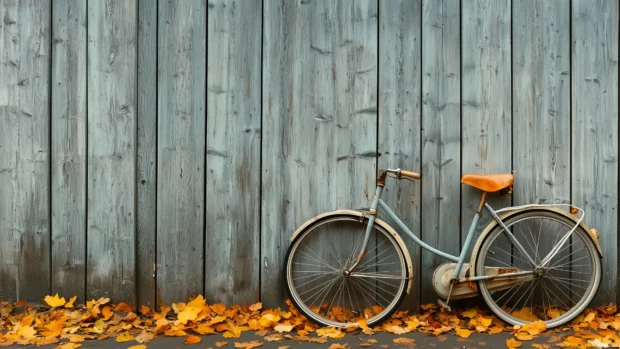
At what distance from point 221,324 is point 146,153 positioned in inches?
47.3

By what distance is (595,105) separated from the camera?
15.4 ft

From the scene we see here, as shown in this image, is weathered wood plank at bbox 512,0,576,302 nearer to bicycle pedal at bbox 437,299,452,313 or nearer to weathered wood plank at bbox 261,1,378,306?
bicycle pedal at bbox 437,299,452,313

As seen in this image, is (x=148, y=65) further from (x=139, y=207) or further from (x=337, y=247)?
(x=337, y=247)

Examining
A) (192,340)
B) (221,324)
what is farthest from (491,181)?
(192,340)

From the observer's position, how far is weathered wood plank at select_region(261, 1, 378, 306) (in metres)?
4.68

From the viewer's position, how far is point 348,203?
4723 millimetres

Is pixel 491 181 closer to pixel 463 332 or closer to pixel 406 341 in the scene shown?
pixel 463 332

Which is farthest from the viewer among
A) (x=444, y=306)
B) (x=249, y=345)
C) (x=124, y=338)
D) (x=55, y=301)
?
(x=55, y=301)

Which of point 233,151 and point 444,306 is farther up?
point 233,151

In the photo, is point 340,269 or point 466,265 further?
point 340,269

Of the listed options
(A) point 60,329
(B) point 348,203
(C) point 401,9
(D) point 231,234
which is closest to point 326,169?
(B) point 348,203

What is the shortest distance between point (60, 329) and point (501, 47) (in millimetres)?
3278

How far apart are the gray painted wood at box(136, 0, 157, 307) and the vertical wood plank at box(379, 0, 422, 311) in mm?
1475

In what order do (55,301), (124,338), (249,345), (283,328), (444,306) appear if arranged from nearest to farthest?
1. (249,345)
2. (124,338)
3. (283,328)
4. (444,306)
5. (55,301)
